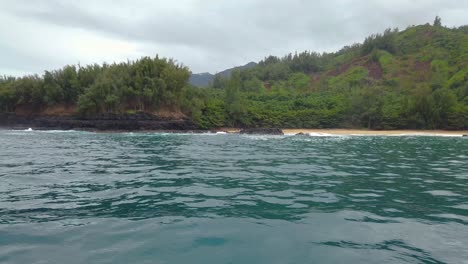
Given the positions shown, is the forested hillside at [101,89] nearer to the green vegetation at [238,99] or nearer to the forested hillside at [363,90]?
the green vegetation at [238,99]

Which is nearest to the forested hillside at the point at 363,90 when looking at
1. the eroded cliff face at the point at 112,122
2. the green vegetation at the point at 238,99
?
the green vegetation at the point at 238,99

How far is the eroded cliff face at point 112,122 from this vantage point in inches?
2453

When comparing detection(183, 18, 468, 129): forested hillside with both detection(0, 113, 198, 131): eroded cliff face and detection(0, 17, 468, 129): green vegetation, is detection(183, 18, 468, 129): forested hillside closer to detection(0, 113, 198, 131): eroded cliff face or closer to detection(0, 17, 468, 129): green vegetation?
detection(0, 17, 468, 129): green vegetation

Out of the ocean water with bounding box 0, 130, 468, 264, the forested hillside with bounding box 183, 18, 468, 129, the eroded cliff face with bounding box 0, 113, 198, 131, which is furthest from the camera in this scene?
the forested hillside with bounding box 183, 18, 468, 129

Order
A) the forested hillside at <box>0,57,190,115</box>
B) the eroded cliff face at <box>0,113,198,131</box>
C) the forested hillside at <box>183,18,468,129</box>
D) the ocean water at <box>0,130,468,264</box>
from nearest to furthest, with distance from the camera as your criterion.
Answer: the ocean water at <box>0,130,468,264</box>, the eroded cliff face at <box>0,113,198,131</box>, the forested hillside at <box>0,57,190,115</box>, the forested hillside at <box>183,18,468,129</box>

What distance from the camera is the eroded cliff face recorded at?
204 ft

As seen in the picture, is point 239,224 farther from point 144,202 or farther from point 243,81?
point 243,81

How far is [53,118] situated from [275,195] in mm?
68797

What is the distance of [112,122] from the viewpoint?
62625 mm

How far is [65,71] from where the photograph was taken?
2817 inches

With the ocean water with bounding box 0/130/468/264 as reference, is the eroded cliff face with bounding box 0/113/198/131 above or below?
above

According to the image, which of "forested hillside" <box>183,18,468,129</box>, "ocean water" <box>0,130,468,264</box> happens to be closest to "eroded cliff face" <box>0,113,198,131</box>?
"forested hillside" <box>183,18,468,129</box>

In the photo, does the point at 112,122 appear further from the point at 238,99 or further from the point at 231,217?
the point at 231,217

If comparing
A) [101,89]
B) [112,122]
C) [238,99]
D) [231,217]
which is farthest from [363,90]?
[231,217]
